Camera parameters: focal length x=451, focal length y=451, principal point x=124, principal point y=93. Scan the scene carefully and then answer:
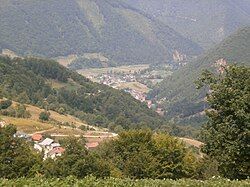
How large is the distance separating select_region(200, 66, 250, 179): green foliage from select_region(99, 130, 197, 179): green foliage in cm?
2016

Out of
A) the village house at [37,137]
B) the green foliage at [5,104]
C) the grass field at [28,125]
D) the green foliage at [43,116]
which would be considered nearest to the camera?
the village house at [37,137]

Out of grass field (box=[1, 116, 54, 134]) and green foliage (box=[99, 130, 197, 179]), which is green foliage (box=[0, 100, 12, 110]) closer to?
grass field (box=[1, 116, 54, 134])

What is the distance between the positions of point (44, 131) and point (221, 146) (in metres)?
107

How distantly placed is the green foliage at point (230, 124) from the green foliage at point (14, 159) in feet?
82.0

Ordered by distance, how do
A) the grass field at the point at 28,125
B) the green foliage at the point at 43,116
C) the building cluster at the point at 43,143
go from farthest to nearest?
the green foliage at the point at 43,116 < the grass field at the point at 28,125 < the building cluster at the point at 43,143

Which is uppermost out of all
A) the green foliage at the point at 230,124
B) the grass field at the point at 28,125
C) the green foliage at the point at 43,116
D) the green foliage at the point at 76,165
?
the green foliage at the point at 230,124

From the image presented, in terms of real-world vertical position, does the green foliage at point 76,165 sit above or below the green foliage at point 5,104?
above

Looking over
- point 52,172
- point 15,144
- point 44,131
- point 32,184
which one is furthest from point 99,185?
point 44,131

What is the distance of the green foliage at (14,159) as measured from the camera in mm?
54500

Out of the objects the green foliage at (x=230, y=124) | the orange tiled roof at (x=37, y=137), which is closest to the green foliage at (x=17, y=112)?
the orange tiled roof at (x=37, y=137)

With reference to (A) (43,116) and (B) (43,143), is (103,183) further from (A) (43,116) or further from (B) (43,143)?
(A) (43,116)

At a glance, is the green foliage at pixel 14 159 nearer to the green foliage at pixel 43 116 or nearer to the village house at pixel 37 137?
the village house at pixel 37 137

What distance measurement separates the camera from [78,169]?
55.0 meters

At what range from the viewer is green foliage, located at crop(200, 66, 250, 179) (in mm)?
37688
